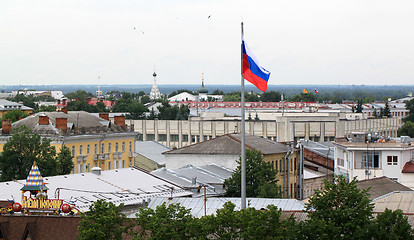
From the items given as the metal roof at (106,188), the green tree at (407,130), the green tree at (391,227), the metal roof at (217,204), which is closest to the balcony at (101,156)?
the metal roof at (106,188)

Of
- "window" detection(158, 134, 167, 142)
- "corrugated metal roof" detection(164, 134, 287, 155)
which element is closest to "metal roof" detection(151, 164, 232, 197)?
"corrugated metal roof" detection(164, 134, 287, 155)

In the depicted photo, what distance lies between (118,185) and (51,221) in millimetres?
15007

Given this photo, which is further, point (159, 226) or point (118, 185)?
point (118, 185)

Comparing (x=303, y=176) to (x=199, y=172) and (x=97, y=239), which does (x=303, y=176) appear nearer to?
(x=199, y=172)

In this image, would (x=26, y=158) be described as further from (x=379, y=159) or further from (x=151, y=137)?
(x=151, y=137)

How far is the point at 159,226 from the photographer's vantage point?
3694cm

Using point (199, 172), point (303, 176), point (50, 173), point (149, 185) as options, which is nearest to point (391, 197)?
point (149, 185)

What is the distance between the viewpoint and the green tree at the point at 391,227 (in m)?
34.1

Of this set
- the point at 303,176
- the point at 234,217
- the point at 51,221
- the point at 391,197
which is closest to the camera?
the point at 234,217

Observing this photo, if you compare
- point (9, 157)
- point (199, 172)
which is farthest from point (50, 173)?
point (199, 172)

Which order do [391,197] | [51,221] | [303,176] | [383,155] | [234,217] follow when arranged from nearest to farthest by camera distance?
[234,217], [51,221], [391,197], [383,155], [303,176]

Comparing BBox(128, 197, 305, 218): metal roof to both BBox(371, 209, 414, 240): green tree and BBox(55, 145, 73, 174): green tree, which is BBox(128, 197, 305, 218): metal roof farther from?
BBox(55, 145, 73, 174): green tree

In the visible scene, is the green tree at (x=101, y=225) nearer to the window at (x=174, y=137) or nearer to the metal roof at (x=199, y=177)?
the metal roof at (x=199, y=177)

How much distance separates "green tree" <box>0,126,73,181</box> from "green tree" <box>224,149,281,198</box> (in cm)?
1545
